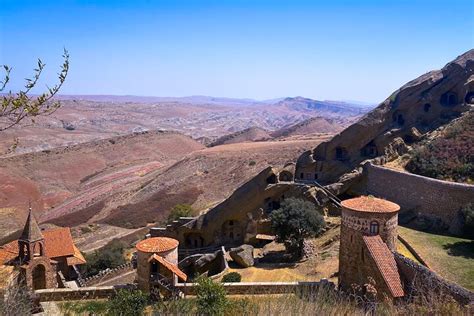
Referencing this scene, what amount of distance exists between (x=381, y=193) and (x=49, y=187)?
2885 inches

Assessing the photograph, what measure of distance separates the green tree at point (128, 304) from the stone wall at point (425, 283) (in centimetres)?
1187

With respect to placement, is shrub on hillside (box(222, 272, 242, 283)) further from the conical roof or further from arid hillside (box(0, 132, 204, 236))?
arid hillside (box(0, 132, 204, 236))

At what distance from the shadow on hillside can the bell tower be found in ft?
83.7

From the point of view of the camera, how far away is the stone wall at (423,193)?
2980 centimetres

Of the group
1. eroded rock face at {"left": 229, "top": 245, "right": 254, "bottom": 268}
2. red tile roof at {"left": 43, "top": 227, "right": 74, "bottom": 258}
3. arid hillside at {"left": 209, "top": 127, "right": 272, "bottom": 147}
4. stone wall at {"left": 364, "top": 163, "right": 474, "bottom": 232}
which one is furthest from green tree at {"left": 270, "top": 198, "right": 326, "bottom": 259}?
arid hillside at {"left": 209, "top": 127, "right": 272, "bottom": 147}

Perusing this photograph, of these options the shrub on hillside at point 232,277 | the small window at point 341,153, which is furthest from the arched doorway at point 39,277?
the small window at point 341,153

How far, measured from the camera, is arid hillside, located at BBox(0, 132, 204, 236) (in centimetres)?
7844

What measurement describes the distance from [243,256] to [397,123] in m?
24.0

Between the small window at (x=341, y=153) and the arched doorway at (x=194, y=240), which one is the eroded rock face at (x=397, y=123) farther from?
the arched doorway at (x=194, y=240)

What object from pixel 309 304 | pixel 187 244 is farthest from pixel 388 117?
pixel 309 304

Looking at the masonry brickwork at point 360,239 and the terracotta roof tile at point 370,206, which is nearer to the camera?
the masonry brickwork at point 360,239

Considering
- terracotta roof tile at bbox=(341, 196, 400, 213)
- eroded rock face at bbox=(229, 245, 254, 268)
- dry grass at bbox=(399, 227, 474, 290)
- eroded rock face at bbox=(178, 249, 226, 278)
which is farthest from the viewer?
eroded rock face at bbox=(178, 249, 226, 278)

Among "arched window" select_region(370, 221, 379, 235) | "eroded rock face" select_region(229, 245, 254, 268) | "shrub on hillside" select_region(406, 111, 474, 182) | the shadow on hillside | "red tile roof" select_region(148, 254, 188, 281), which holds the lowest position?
"eroded rock face" select_region(229, 245, 254, 268)

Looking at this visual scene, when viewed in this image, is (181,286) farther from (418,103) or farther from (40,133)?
(40,133)
